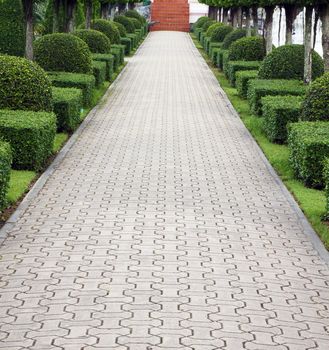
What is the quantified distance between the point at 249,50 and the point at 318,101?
49.3 feet

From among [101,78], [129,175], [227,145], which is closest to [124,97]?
[101,78]

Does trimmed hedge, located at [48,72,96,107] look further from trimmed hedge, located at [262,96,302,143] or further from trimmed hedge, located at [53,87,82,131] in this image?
trimmed hedge, located at [262,96,302,143]

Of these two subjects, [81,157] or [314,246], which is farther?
[81,157]

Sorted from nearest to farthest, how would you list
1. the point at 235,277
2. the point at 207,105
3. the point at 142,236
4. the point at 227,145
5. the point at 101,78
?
1. the point at 235,277
2. the point at 142,236
3. the point at 227,145
4. the point at 207,105
5. the point at 101,78

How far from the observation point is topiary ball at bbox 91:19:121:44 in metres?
39.1

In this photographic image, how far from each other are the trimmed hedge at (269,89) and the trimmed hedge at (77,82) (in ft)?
12.0

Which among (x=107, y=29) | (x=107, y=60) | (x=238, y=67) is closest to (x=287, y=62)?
(x=238, y=67)

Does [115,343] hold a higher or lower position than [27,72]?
lower

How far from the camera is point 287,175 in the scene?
15.4 metres

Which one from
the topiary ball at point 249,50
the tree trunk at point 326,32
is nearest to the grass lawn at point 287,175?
the tree trunk at point 326,32

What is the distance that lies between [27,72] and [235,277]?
8.91 metres

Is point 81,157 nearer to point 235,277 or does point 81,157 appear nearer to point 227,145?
point 227,145

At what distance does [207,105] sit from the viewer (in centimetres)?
2488

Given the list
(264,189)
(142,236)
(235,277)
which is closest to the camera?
(235,277)
